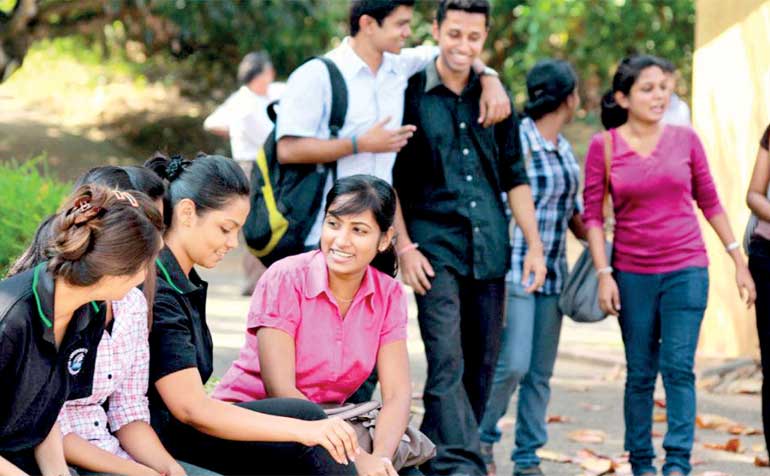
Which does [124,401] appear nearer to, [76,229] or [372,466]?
[76,229]

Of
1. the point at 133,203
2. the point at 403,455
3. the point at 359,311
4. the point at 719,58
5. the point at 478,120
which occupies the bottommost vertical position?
the point at 403,455

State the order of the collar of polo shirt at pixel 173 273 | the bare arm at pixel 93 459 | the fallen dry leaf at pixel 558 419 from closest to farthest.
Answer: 1. the bare arm at pixel 93 459
2. the collar of polo shirt at pixel 173 273
3. the fallen dry leaf at pixel 558 419

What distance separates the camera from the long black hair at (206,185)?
13.2 ft

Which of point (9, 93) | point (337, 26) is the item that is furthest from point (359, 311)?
point (9, 93)

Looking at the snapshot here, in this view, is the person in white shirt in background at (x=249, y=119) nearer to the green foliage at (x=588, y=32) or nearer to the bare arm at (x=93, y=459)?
the green foliage at (x=588, y=32)

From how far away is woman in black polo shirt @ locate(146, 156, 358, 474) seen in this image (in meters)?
3.80

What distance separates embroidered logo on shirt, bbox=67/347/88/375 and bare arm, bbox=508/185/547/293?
2.44m

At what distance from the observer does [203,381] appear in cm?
401

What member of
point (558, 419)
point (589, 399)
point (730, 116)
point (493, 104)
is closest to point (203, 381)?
point (493, 104)

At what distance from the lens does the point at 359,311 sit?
176 inches

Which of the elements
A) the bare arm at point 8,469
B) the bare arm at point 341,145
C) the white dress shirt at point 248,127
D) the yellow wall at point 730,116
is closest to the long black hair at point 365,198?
the bare arm at point 341,145

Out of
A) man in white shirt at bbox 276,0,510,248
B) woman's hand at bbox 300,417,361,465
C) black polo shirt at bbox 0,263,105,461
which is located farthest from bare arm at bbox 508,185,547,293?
black polo shirt at bbox 0,263,105,461

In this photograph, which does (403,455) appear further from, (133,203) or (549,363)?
(549,363)

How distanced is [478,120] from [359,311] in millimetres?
1255
